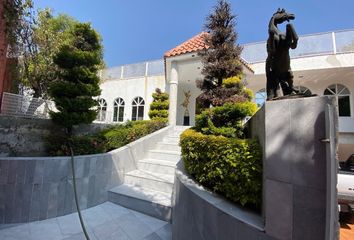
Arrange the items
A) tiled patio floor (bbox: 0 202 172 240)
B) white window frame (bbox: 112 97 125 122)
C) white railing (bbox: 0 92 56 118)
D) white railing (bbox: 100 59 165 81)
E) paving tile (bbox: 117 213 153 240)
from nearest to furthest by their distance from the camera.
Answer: tiled patio floor (bbox: 0 202 172 240)
paving tile (bbox: 117 213 153 240)
white railing (bbox: 0 92 56 118)
white railing (bbox: 100 59 165 81)
white window frame (bbox: 112 97 125 122)

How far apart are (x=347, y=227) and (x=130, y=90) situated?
47.7 feet

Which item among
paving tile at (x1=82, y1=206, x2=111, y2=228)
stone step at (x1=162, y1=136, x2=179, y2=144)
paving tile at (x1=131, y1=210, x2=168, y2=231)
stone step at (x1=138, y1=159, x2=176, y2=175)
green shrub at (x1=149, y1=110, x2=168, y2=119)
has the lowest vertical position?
paving tile at (x1=82, y1=206, x2=111, y2=228)

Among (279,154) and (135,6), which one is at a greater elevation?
(135,6)

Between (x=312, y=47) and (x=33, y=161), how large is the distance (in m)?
13.5

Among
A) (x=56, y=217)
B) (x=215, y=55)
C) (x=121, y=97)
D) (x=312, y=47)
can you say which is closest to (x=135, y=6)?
(x=121, y=97)

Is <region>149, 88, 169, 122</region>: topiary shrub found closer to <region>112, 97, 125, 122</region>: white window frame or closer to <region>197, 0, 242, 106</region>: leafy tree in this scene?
<region>112, 97, 125, 122</region>: white window frame

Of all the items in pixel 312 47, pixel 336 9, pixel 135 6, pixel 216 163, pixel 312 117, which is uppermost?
pixel 135 6

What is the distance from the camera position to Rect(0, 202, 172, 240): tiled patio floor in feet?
12.0

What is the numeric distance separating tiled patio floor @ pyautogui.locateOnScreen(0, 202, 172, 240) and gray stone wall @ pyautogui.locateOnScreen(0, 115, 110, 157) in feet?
7.22

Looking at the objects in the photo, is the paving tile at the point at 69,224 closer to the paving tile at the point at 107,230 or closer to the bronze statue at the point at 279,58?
the paving tile at the point at 107,230

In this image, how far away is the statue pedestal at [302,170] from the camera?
1.67 m

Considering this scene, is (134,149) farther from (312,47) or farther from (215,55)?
(312,47)

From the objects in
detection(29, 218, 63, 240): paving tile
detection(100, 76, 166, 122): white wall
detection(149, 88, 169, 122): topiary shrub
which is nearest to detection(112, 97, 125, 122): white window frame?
detection(100, 76, 166, 122): white wall

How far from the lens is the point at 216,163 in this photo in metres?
2.98
